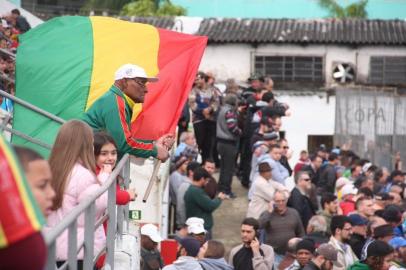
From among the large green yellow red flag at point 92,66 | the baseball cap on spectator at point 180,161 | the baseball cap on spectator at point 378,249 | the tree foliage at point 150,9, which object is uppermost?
the tree foliage at point 150,9

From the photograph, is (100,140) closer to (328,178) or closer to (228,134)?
(228,134)

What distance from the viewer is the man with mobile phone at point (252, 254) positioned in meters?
10.6

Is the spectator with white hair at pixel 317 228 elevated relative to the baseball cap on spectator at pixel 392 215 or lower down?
lower down

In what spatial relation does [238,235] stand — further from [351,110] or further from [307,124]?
[307,124]

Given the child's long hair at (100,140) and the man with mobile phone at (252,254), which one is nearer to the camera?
the child's long hair at (100,140)

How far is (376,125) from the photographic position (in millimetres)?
24047

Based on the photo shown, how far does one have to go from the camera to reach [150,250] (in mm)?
10062

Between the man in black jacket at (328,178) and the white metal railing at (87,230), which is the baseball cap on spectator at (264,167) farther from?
the white metal railing at (87,230)

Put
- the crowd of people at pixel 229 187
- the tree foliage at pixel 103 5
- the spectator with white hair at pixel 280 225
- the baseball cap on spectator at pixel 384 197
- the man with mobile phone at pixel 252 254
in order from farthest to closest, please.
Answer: the tree foliage at pixel 103 5, the baseball cap on spectator at pixel 384 197, the spectator with white hair at pixel 280 225, the man with mobile phone at pixel 252 254, the crowd of people at pixel 229 187

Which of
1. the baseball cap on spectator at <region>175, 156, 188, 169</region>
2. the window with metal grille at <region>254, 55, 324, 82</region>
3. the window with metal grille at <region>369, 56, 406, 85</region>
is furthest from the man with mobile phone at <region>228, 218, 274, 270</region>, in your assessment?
the window with metal grille at <region>369, 56, 406, 85</region>

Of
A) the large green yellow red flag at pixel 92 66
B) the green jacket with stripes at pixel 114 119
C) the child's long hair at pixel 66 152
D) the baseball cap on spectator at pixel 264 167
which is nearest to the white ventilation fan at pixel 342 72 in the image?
the baseball cap on spectator at pixel 264 167

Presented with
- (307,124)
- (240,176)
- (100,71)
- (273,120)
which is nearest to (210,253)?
(100,71)

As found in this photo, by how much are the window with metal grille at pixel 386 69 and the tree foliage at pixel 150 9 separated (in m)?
9.44

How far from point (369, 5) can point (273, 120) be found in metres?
25.4
